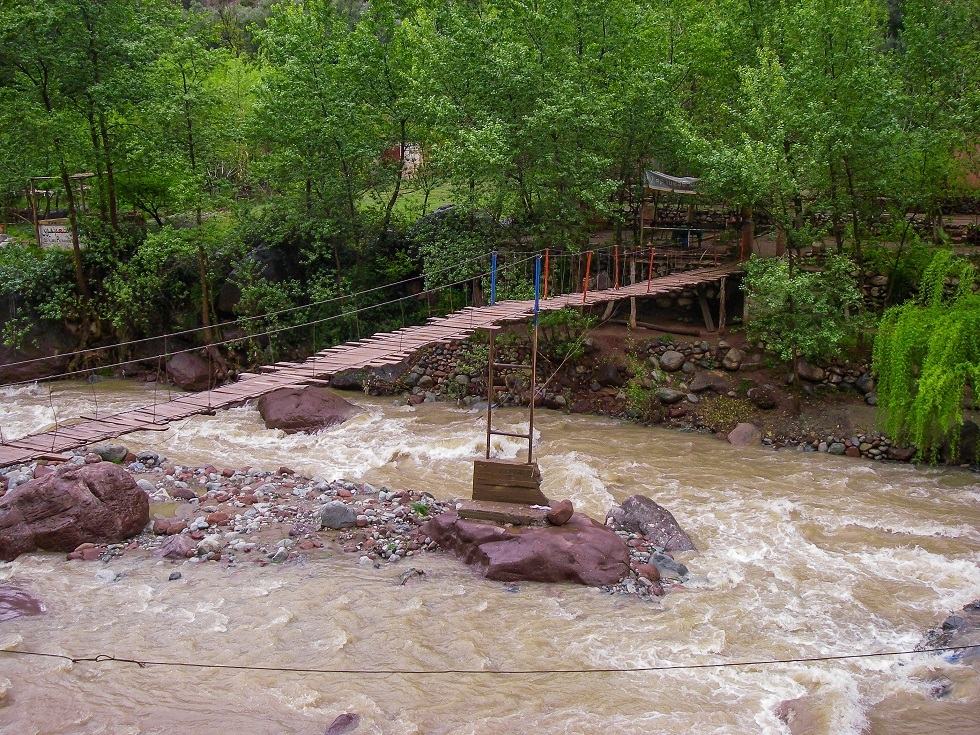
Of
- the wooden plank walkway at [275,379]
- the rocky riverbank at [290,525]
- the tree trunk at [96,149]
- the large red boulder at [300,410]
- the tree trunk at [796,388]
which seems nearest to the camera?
the wooden plank walkway at [275,379]

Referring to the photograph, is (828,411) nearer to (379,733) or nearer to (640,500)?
(640,500)

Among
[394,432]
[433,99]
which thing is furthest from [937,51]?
[394,432]

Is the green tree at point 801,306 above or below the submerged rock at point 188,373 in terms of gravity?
above

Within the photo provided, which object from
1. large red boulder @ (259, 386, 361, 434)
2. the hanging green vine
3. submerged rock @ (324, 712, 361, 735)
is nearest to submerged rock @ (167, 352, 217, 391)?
large red boulder @ (259, 386, 361, 434)

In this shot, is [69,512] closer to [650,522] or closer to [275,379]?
[275,379]

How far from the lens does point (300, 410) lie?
15.3 m

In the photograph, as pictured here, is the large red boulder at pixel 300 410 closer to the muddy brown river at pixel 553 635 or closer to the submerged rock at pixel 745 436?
the muddy brown river at pixel 553 635

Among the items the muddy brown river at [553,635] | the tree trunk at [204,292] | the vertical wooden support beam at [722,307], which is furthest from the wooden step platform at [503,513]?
the tree trunk at [204,292]

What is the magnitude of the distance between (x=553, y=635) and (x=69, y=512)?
5776 millimetres

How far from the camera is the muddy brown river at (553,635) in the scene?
23.0 ft

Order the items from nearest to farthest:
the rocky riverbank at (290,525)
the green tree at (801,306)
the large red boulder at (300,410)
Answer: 1. the rocky riverbank at (290,525)
2. the green tree at (801,306)
3. the large red boulder at (300,410)

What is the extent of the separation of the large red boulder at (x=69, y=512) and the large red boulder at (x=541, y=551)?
383 cm

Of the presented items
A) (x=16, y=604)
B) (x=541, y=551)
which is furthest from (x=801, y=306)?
(x=16, y=604)

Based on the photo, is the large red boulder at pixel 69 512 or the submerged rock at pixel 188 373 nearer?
the large red boulder at pixel 69 512
